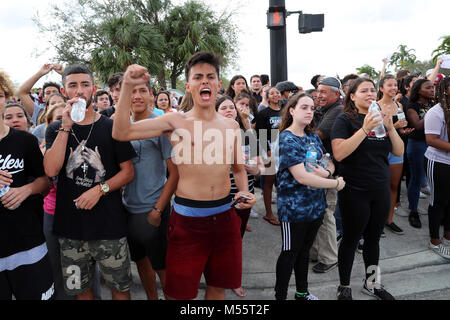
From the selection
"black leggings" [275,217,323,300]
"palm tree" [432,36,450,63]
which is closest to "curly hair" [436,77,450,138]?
"black leggings" [275,217,323,300]

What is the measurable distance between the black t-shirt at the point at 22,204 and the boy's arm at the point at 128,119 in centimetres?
70

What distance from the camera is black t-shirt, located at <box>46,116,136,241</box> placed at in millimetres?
2193

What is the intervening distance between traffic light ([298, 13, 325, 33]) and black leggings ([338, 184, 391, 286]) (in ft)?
16.0

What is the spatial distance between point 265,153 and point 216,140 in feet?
7.50

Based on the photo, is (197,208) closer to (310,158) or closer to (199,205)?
(199,205)

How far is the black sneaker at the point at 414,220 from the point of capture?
4676 millimetres

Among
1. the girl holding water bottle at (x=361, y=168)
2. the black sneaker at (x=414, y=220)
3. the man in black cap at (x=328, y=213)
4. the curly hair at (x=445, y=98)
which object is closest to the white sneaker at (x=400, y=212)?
the black sneaker at (x=414, y=220)

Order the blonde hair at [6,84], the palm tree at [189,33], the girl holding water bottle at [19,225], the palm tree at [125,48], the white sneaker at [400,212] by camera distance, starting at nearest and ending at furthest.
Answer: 1. the girl holding water bottle at [19,225]
2. the blonde hair at [6,84]
3. the white sneaker at [400,212]
4. the palm tree at [125,48]
5. the palm tree at [189,33]

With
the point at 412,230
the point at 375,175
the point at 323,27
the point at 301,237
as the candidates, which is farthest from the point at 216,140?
the point at 323,27

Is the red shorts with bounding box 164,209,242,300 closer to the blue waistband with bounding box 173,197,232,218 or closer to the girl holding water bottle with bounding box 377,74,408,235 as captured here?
the blue waistband with bounding box 173,197,232,218

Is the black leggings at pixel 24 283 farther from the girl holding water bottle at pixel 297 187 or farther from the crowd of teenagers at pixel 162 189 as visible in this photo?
the girl holding water bottle at pixel 297 187

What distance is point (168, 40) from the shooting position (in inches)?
966

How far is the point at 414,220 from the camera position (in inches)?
Answer: 186

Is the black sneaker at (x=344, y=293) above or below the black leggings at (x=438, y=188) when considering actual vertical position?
below
